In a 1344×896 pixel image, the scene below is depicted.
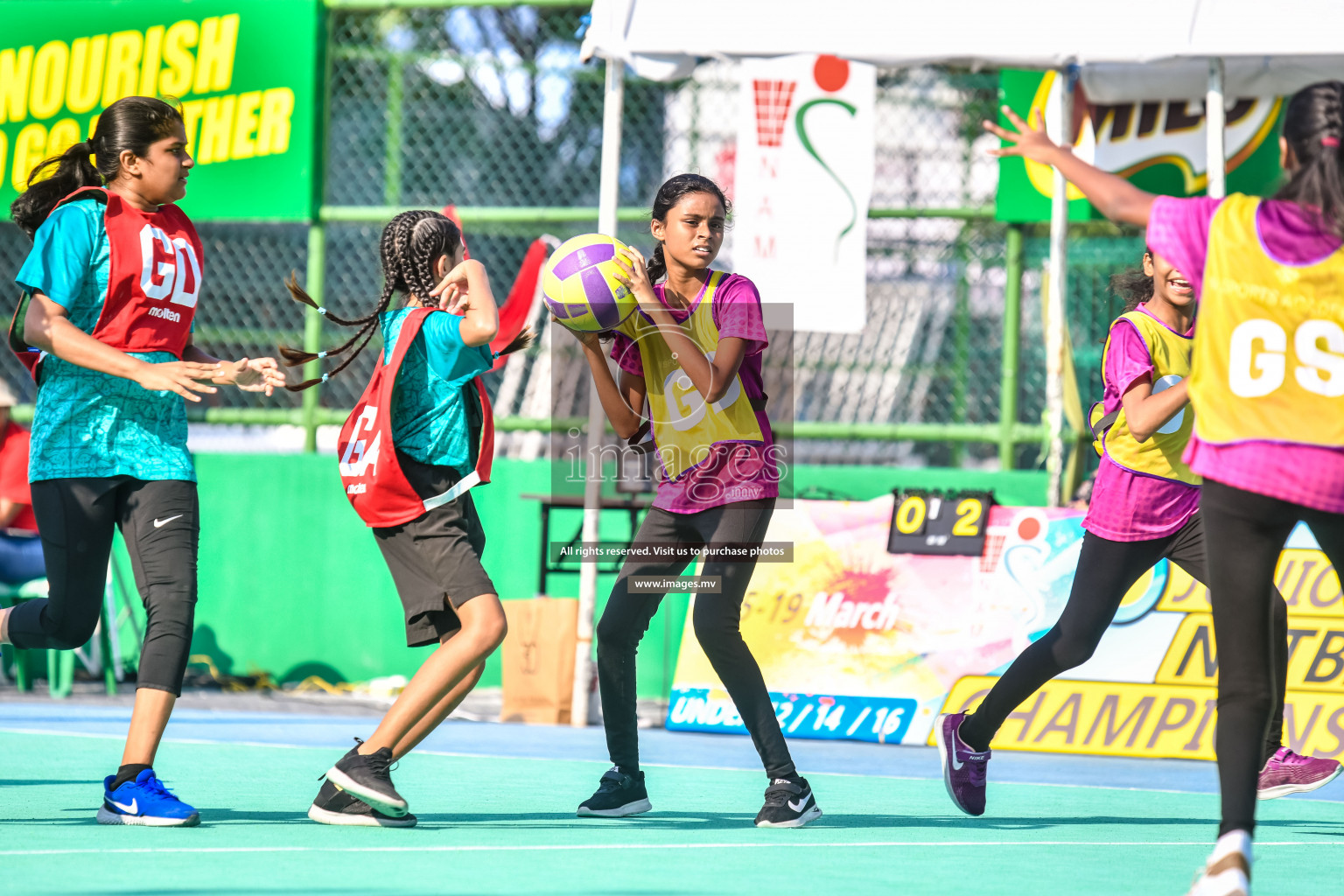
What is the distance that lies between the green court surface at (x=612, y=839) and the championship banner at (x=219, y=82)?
4.90 meters

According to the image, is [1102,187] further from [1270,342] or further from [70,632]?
[70,632]

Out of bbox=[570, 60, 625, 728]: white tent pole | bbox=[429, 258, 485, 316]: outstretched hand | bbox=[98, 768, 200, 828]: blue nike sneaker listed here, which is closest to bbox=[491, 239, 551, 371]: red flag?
bbox=[570, 60, 625, 728]: white tent pole

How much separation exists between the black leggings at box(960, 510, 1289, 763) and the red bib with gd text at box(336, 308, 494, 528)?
6.39ft

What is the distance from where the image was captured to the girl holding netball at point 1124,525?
18.9 feet

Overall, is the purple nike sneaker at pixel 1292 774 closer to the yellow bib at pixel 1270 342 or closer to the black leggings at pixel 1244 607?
the black leggings at pixel 1244 607

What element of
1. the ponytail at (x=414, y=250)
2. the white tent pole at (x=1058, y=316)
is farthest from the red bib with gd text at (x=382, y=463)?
the white tent pole at (x=1058, y=316)

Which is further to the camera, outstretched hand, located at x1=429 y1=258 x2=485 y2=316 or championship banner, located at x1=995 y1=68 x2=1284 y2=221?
championship banner, located at x1=995 y1=68 x2=1284 y2=221

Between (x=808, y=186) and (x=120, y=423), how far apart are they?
5509 millimetres

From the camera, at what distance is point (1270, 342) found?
3.93 meters

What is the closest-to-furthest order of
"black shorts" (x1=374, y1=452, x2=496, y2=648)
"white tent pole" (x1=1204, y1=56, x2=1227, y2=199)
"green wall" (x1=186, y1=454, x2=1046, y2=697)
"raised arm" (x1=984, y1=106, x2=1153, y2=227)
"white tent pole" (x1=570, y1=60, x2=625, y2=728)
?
"raised arm" (x1=984, y1=106, x2=1153, y2=227) → "black shorts" (x1=374, y1=452, x2=496, y2=648) → "white tent pole" (x1=570, y1=60, x2=625, y2=728) → "white tent pole" (x1=1204, y1=56, x2=1227, y2=199) → "green wall" (x1=186, y1=454, x2=1046, y2=697)

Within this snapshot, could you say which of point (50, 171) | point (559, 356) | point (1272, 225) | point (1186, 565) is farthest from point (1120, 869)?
point (559, 356)

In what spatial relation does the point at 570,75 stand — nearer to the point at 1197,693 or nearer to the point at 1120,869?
the point at 1197,693

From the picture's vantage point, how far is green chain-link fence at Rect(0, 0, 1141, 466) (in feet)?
35.0

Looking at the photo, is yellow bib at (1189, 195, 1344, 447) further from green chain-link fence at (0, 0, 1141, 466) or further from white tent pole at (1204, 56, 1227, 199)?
green chain-link fence at (0, 0, 1141, 466)
